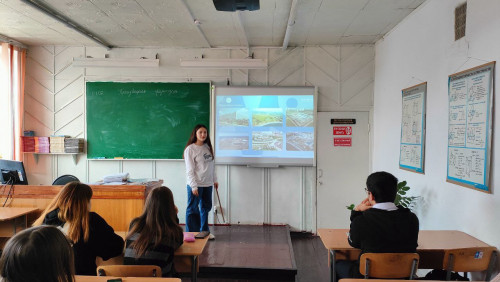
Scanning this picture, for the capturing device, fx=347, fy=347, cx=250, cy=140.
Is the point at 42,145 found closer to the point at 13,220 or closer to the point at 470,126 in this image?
the point at 13,220

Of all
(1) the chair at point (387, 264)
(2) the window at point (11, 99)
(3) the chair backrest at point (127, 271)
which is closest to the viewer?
(3) the chair backrest at point (127, 271)

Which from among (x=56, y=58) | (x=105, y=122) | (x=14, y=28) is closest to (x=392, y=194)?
(x=105, y=122)

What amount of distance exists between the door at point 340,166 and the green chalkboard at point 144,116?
1.92 meters

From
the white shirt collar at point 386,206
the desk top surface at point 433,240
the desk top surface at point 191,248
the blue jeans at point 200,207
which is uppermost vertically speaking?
the white shirt collar at point 386,206

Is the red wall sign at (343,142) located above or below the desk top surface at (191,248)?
above

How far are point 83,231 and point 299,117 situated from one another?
3783mm

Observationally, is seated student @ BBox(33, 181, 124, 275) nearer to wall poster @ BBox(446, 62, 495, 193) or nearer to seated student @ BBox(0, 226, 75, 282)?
seated student @ BBox(0, 226, 75, 282)

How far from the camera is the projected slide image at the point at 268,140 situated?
545 cm

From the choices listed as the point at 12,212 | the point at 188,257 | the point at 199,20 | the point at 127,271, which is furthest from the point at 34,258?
the point at 199,20

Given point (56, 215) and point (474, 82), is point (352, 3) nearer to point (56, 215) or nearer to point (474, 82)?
point (474, 82)

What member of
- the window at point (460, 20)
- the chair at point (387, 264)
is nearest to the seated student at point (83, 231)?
the chair at point (387, 264)

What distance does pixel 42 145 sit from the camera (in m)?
5.39

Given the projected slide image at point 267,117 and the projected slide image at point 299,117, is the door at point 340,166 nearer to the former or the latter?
the projected slide image at point 299,117

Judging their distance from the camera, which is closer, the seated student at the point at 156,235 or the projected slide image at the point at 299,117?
the seated student at the point at 156,235
